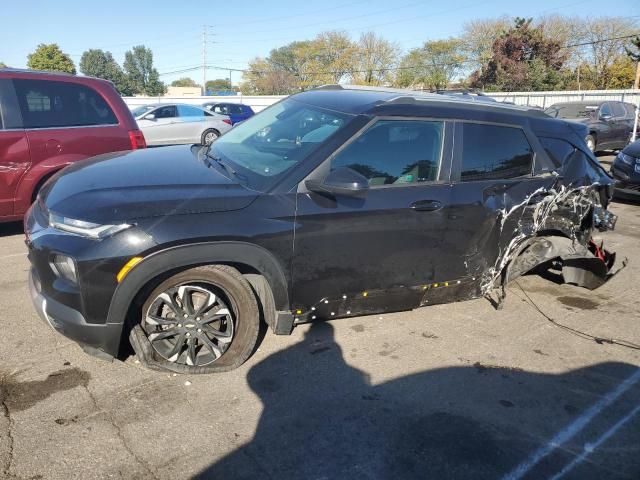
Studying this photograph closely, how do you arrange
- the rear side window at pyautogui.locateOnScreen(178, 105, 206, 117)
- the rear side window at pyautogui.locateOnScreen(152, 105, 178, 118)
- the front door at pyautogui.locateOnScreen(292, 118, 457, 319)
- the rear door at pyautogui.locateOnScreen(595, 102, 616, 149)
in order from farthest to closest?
the rear side window at pyautogui.locateOnScreen(178, 105, 206, 117)
the rear side window at pyautogui.locateOnScreen(152, 105, 178, 118)
the rear door at pyautogui.locateOnScreen(595, 102, 616, 149)
the front door at pyautogui.locateOnScreen(292, 118, 457, 319)

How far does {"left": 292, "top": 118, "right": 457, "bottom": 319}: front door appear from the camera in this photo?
3.36 metres

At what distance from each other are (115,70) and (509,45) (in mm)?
82999

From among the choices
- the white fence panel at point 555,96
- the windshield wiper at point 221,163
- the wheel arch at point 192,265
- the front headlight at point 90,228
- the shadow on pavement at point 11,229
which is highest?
the white fence panel at point 555,96

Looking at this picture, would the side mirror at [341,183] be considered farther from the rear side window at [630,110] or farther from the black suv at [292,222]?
the rear side window at [630,110]

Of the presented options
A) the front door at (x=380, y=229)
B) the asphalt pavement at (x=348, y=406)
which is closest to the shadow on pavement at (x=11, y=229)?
the asphalt pavement at (x=348, y=406)

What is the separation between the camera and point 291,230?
3.25 m

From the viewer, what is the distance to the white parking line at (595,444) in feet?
8.71

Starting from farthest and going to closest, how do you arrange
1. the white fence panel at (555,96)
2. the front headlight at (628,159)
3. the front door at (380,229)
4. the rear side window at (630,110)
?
the white fence panel at (555,96), the rear side window at (630,110), the front headlight at (628,159), the front door at (380,229)

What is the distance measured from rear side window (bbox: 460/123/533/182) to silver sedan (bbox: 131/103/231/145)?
36.9 feet

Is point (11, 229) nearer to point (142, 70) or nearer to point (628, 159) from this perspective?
point (628, 159)

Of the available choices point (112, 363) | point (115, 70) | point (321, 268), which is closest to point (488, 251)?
point (321, 268)

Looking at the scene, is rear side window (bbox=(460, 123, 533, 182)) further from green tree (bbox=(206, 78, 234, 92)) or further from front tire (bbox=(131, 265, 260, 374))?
green tree (bbox=(206, 78, 234, 92))

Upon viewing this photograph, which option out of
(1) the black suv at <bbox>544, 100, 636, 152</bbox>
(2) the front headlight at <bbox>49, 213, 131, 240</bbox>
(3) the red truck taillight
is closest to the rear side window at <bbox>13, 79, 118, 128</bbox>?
(3) the red truck taillight

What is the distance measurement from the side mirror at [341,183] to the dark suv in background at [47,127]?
3783mm
